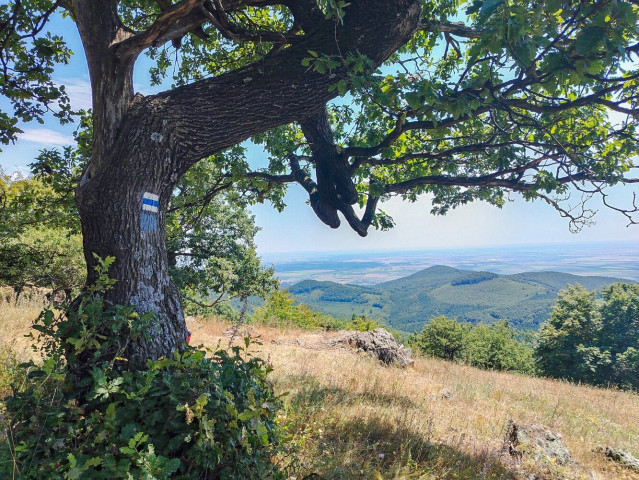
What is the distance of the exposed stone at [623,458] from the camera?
4.29m

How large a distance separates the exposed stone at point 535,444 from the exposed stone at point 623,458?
0.98 meters

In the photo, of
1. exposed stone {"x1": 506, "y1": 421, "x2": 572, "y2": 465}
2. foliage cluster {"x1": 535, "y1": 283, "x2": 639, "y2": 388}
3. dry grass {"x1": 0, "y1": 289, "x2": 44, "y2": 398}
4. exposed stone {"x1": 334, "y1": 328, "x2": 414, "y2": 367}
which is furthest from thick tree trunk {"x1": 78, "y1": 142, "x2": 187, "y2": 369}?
foliage cluster {"x1": 535, "y1": 283, "x2": 639, "y2": 388}

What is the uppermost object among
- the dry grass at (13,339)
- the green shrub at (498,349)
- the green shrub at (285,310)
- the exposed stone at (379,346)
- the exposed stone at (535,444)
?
the dry grass at (13,339)

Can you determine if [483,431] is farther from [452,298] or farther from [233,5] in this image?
[452,298]

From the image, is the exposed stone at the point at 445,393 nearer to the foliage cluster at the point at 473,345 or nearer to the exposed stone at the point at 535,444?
the exposed stone at the point at 535,444

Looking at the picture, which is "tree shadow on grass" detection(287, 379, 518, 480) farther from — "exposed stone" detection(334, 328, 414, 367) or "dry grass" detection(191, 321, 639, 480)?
"exposed stone" detection(334, 328, 414, 367)

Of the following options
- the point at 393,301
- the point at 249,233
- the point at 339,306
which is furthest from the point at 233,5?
the point at 393,301

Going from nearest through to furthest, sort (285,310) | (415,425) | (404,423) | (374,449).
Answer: (374,449) → (404,423) → (415,425) → (285,310)

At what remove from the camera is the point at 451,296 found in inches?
6639

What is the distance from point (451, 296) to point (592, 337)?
14916cm

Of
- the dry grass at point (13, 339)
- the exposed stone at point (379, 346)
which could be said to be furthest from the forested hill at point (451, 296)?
the dry grass at point (13, 339)

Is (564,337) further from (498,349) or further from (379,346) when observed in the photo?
(379,346)

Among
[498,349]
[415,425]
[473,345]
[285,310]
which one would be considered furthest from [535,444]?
[498,349]

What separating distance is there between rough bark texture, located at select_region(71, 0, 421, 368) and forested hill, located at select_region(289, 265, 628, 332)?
387 ft
